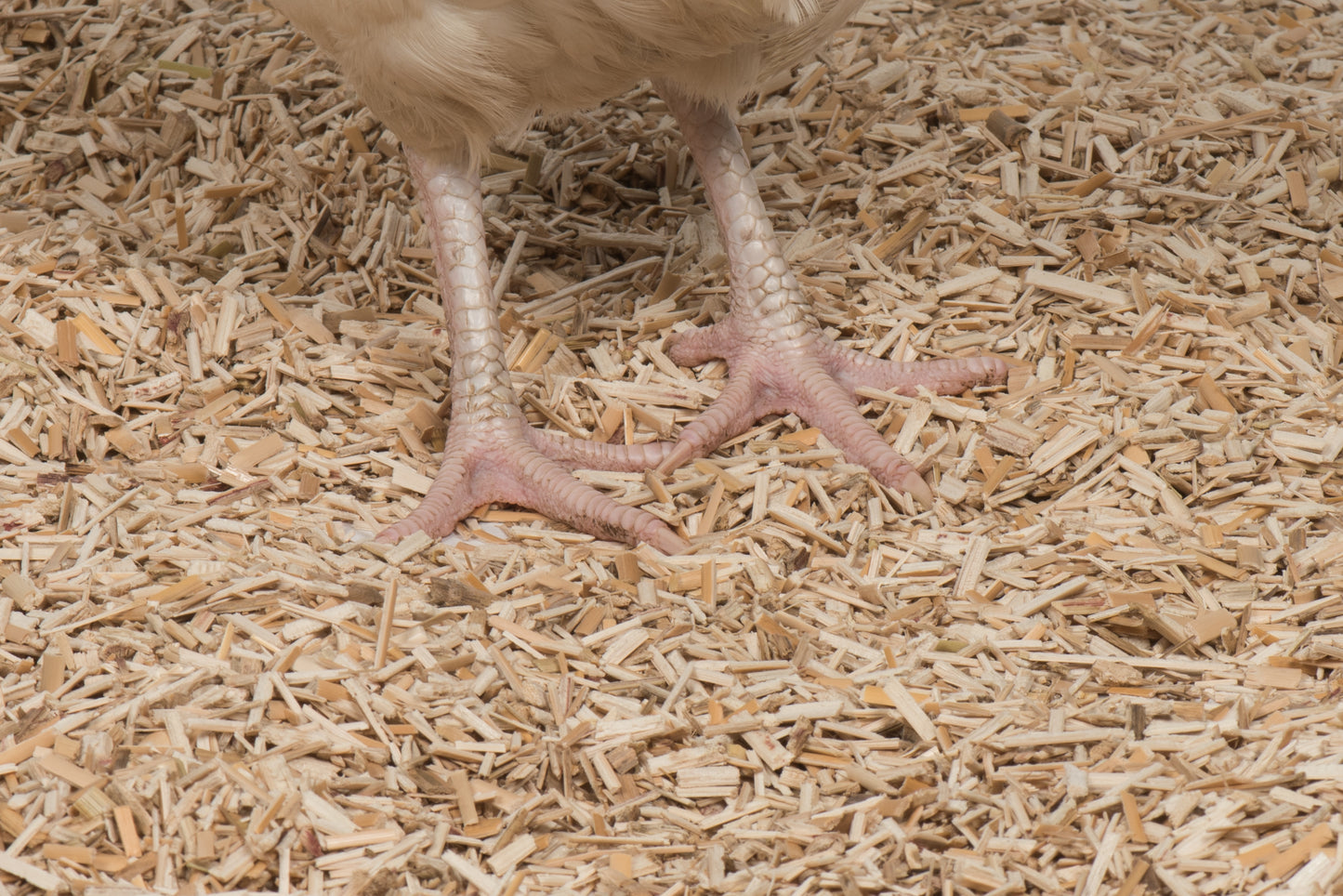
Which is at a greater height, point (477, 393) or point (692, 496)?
point (477, 393)

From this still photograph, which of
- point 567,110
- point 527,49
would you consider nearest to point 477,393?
point 567,110

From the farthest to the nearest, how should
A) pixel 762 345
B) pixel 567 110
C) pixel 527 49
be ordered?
pixel 762 345 → pixel 567 110 → pixel 527 49

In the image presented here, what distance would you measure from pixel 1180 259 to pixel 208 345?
233 centimetres

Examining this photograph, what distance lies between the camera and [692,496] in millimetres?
2902

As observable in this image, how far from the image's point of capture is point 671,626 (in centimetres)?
247

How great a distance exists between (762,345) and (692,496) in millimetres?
456

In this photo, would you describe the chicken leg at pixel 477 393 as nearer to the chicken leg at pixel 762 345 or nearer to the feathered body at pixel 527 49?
the feathered body at pixel 527 49

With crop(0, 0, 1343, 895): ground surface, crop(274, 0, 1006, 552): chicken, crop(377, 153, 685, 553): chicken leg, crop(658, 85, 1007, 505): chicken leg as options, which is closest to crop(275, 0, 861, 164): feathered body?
crop(274, 0, 1006, 552): chicken

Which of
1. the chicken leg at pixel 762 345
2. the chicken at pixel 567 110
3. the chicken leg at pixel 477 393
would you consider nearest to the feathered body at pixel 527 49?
the chicken at pixel 567 110

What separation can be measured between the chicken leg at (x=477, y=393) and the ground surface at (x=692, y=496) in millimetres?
144

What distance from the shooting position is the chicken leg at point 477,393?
2.91 metres

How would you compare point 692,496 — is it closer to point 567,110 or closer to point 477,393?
point 477,393

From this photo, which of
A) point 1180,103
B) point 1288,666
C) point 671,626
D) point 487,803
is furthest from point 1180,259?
point 487,803

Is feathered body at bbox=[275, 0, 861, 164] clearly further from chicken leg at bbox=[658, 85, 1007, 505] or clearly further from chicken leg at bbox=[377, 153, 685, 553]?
chicken leg at bbox=[658, 85, 1007, 505]
